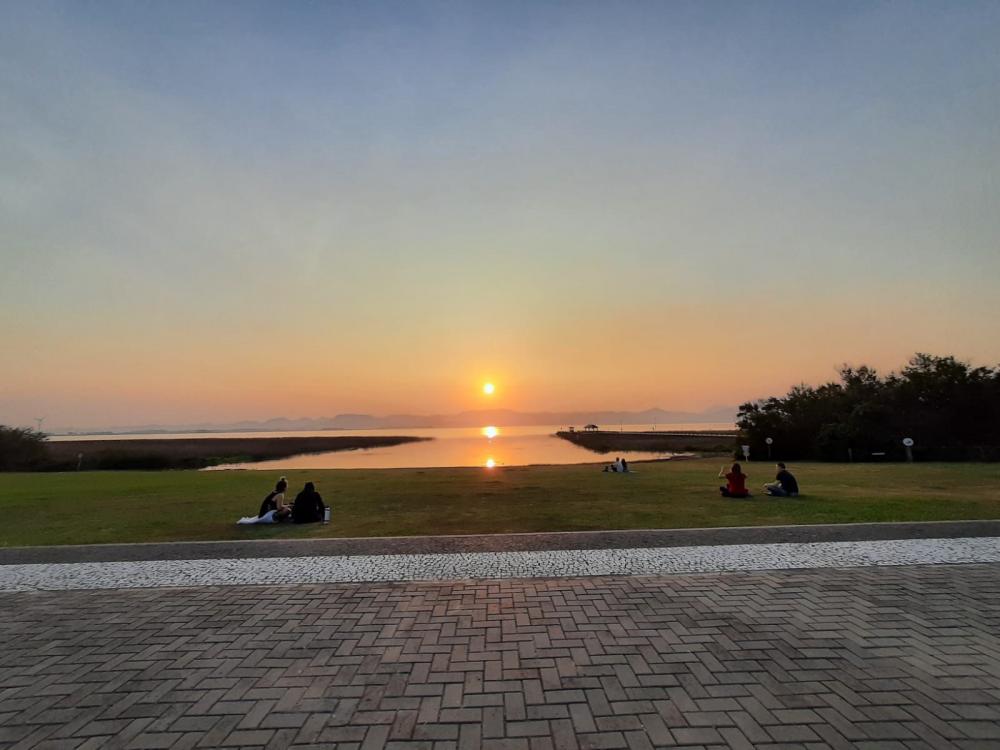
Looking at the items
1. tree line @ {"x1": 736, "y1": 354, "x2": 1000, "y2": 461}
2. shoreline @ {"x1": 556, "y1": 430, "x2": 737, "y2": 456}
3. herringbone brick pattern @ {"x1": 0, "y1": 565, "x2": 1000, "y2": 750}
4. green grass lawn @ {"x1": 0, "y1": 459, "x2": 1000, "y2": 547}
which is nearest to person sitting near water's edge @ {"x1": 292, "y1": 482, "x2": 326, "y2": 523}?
green grass lawn @ {"x1": 0, "y1": 459, "x2": 1000, "y2": 547}

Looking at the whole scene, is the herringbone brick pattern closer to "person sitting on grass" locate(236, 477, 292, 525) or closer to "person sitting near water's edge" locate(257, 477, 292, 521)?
"person sitting on grass" locate(236, 477, 292, 525)

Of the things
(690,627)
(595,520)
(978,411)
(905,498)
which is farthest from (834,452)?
(690,627)

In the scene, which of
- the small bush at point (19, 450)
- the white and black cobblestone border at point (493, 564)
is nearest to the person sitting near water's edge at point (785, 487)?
the white and black cobblestone border at point (493, 564)

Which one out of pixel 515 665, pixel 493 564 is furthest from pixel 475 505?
pixel 515 665

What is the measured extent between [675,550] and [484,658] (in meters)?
4.88

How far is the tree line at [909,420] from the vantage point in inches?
1299

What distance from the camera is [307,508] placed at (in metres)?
11.8

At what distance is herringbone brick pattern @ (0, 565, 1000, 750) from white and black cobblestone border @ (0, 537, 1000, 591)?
20.5 inches

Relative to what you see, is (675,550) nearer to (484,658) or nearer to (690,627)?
(690,627)

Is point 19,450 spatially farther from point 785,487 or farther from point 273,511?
point 785,487

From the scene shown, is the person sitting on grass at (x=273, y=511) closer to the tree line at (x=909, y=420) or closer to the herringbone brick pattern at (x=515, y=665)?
the herringbone brick pattern at (x=515, y=665)

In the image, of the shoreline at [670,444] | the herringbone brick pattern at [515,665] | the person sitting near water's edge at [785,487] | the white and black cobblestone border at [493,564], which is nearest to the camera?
the herringbone brick pattern at [515,665]

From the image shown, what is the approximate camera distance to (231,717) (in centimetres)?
387

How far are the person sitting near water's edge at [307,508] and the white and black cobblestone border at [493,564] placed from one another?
320 centimetres
